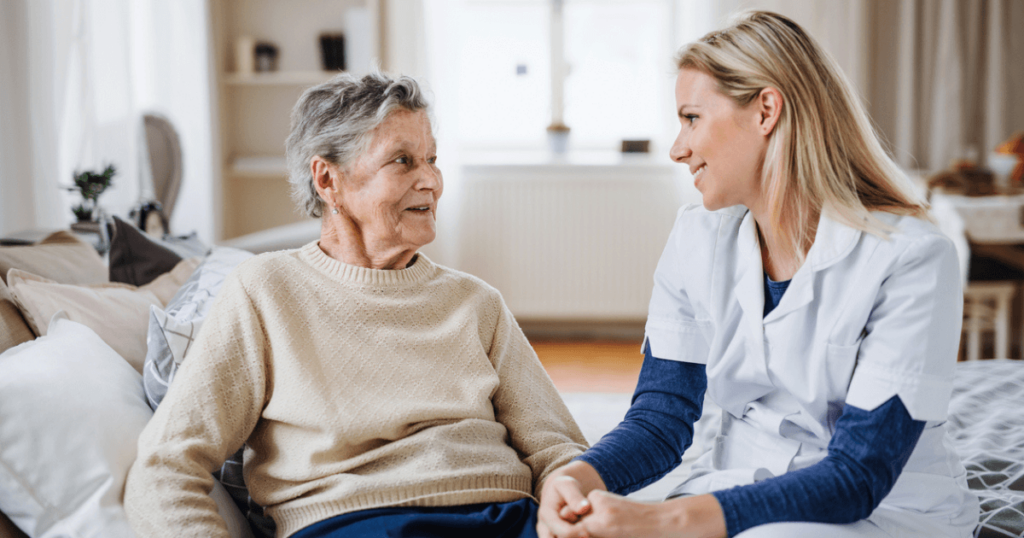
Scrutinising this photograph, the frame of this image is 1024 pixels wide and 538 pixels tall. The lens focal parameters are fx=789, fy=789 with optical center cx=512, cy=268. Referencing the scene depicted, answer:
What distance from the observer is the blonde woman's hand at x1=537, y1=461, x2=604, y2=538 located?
39.6 inches

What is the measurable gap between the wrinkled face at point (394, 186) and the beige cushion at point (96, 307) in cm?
49

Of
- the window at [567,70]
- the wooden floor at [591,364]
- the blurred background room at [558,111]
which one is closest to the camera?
the wooden floor at [591,364]

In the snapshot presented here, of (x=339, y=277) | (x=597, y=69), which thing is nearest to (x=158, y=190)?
(x=339, y=277)

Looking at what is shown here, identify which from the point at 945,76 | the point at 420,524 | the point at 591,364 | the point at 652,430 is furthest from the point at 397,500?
the point at 945,76

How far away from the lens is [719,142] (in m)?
1.11

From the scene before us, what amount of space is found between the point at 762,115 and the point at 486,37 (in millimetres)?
3416

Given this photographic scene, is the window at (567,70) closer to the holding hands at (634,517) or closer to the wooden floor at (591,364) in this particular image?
the wooden floor at (591,364)

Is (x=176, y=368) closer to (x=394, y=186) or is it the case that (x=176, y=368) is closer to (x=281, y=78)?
(x=394, y=186)

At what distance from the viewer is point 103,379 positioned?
45.6 inches

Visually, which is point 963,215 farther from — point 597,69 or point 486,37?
point 486,37

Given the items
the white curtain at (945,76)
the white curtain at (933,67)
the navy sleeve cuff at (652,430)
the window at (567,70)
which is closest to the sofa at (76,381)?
the navy sleeve cuff at (652,430)

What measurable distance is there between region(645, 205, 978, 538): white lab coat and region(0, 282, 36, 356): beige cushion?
1014 mm

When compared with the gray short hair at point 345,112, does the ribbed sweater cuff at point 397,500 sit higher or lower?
lower

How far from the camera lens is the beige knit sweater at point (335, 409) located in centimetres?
104
